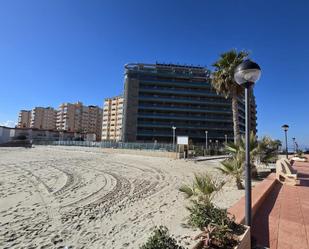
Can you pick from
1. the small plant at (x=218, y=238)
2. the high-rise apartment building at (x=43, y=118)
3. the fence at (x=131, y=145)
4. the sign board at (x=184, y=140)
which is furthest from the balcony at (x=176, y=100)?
the high-rise apartment building at (x=43, y=118)

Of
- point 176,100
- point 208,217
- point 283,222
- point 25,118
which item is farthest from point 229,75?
point 25,118

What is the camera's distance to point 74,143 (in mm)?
60844

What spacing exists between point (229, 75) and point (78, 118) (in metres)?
143

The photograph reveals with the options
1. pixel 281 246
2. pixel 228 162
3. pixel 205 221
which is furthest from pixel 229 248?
pixel 228 162

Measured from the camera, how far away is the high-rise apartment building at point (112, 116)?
107875 millimetres

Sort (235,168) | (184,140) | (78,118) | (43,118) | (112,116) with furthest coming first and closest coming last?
1. (43,118)
2. (78,118)
3. (112,116)
4. (184,140)
5. (235,168)

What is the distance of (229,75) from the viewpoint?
1983cm

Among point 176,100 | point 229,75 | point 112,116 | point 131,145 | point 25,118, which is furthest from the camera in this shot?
point 25,118

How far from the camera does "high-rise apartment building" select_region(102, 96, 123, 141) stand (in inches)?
4247

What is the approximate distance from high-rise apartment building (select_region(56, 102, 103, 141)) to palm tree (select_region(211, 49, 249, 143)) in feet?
427

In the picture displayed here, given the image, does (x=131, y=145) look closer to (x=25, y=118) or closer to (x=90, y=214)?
(x=90, y=214)

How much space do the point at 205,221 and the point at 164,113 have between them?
77.0 meters

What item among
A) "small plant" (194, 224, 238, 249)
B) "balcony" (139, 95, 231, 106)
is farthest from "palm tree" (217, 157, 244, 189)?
"balcony" (139, 95, 231, 106)

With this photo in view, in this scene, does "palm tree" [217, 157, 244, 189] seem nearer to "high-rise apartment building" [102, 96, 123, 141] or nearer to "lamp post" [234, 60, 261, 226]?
"lamp post" [234, 60, 261, 226]
